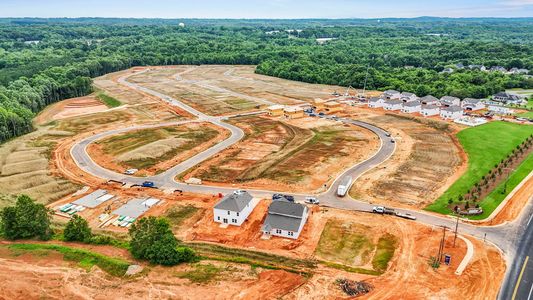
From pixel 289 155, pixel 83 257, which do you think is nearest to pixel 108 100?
pixel 289 155

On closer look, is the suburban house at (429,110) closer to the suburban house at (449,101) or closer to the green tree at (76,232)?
the suburban house at (449,101)

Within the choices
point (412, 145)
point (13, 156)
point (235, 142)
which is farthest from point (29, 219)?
point (412, 145)

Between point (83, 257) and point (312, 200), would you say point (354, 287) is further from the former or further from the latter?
point (83, 257)

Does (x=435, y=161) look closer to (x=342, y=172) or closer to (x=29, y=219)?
(x=342, y=172)

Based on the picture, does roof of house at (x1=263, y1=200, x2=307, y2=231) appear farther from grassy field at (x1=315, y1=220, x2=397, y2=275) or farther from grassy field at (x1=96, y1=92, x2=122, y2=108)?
grassy field at (x1=96, y1=92, x2=122, y2=108)

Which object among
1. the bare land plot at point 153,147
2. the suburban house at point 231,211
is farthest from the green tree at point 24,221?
the bare land plot at point 153,147

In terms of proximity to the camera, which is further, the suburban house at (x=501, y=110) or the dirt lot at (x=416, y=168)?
the suburban house at (x=501, y=110)
